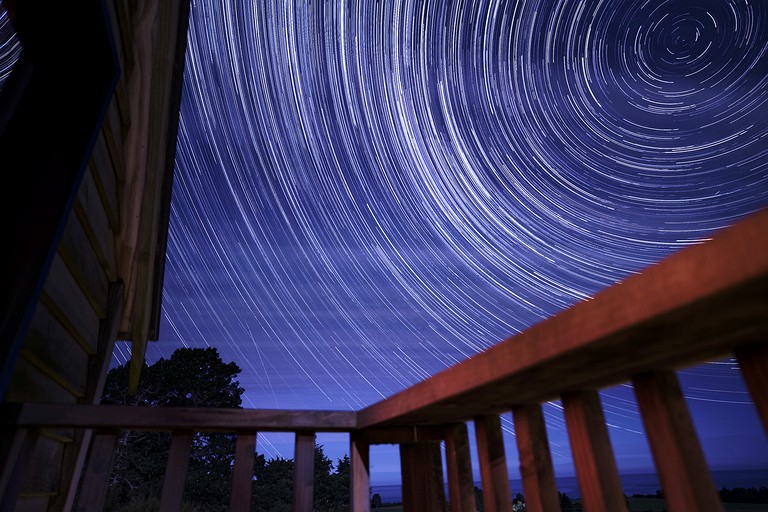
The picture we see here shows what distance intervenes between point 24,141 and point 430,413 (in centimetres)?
130

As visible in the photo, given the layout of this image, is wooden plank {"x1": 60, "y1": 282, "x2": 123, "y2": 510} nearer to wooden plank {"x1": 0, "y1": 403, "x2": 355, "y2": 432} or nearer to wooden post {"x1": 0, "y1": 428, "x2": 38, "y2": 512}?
wooden post {"x1": 0, "y1": 428, "x2": 38, "y2": 512}

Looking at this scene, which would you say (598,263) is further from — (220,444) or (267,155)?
(220,444)

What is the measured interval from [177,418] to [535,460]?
1.04 metres

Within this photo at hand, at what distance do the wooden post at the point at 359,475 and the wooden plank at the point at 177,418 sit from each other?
0.21 ft

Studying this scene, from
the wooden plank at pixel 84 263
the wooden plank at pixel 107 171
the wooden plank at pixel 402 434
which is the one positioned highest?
the wooden plank at pixel 107 171

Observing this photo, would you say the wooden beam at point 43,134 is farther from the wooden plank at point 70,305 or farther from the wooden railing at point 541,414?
the wooden plank at point 70,305

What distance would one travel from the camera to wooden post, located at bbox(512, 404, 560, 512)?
3.51ft

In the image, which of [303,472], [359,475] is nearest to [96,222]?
[303,472]

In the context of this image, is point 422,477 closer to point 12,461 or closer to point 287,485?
point 12,461

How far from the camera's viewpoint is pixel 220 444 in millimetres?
17172

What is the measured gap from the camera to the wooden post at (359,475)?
1448 mm

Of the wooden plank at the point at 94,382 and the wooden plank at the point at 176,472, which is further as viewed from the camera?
the wooden plank at the point at 94,382

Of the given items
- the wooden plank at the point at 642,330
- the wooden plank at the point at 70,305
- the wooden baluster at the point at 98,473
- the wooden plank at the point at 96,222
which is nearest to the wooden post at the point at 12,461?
the wooden baluster at the point at 98,473

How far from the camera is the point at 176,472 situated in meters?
1.35
